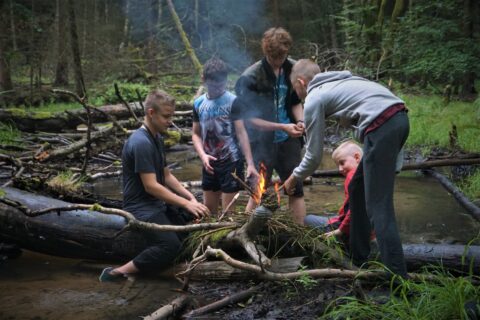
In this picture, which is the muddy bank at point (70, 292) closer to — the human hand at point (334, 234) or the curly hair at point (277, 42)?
the human hand at point (334, 234)

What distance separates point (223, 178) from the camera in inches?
187

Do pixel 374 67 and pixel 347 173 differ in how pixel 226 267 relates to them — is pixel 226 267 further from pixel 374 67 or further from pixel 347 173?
pixel 374 67

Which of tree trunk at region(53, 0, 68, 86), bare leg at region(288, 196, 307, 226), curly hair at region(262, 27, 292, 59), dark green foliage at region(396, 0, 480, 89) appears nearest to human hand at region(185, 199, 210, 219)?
bare leg at region(288, 196, 307, 226)

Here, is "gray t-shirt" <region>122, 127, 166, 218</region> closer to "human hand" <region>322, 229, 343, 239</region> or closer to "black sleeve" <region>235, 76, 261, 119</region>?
"black sleeve" <region>235, 76, 261, 119</region>

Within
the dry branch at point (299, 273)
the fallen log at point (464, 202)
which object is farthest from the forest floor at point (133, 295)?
the fallen log at point (464, 202)

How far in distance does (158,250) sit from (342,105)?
1.94m

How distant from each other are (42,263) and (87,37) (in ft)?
49.2

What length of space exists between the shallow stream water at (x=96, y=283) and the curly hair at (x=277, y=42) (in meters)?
2.29

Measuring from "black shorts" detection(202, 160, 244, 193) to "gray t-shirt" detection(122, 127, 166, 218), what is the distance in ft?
2.10

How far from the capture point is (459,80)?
1289 cm

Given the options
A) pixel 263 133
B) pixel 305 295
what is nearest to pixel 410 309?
pixel 305 295

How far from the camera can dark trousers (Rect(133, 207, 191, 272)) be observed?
4.03 metres

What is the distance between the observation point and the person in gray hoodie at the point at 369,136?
3246mm

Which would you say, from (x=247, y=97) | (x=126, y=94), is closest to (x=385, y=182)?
(x=247, y=97)
